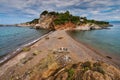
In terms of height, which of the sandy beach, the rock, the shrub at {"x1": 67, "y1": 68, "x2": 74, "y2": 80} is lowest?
the sandy beach

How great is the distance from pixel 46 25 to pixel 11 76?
105 m

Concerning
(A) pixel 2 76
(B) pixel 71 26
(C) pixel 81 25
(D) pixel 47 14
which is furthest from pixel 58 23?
(A) pixel 2 76

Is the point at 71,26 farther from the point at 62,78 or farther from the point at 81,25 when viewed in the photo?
the point at 62,78

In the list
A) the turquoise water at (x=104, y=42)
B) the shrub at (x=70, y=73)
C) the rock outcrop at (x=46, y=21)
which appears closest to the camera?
the shrub at (x=70, y=73)

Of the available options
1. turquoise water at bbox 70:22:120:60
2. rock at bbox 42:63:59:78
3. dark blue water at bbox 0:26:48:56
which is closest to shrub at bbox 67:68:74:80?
rock at bbox 42:63:59:78

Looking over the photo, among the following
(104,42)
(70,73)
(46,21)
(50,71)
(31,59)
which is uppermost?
(46,21)

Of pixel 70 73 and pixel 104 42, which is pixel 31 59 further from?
pixel 104 42

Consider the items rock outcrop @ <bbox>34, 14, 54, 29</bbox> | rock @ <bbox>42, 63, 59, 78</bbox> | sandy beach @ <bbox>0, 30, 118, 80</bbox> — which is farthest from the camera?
rock outcrop @ <bbox>34, 14, 54, 29</bbox>

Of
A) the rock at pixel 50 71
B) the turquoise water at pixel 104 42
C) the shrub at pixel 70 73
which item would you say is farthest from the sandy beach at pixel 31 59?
the shrub at pixel 70 73

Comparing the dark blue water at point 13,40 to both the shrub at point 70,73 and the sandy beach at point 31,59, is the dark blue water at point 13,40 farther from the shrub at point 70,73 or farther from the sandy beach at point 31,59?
the shrub at point 70,73

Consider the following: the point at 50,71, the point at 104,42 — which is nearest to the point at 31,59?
the point at 50,71

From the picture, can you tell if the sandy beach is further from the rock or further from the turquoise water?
the turquoise water

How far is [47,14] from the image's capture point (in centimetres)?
12600

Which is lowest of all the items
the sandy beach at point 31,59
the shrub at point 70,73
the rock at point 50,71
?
the sandy beach at point 31,59
